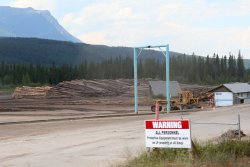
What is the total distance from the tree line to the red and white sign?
12711cm

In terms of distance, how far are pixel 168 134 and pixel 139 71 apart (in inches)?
5935

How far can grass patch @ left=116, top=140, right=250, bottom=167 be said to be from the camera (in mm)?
10523

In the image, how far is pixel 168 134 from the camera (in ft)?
38.1

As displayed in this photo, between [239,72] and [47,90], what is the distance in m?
93.0

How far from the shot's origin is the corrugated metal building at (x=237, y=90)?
249 ft

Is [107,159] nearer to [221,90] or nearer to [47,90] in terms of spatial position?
[221,90]

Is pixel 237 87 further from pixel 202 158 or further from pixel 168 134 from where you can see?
pixel 202 158

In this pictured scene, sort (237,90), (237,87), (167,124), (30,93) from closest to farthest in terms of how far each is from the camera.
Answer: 1. (167,124)
2. (237,90)
3. (237,87)
4. (30,93)

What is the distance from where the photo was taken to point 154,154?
39.1ft

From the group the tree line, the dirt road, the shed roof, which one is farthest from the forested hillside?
the dirt road

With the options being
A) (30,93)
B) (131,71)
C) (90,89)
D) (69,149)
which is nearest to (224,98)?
(90,89)

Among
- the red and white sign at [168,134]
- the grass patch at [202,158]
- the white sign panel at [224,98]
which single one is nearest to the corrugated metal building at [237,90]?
the white sign panel at [224,98]

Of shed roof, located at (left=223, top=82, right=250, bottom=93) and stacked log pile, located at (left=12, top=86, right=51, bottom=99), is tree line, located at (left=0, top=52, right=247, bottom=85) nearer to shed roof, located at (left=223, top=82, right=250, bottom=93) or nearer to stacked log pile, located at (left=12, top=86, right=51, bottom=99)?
stacked log pile, located at (left=12, top=86, right=51, bottom=99)

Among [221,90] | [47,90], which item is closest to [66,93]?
[47,90]
